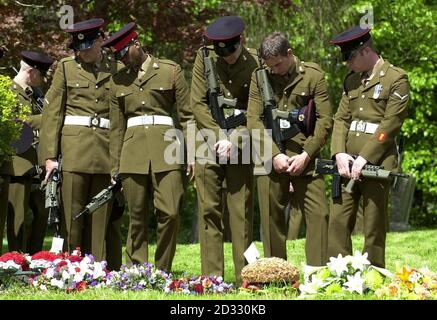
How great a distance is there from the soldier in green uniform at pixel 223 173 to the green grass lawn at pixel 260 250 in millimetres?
1296

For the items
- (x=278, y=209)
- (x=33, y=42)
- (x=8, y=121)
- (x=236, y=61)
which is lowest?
(x=278, y=209)

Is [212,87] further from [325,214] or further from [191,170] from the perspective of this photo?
[325,214]

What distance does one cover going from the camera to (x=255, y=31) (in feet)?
77.9

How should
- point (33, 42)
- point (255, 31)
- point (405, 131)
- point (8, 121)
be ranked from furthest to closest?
1. point (405, 131)
2. point (255, 31)
3. point (33, 42)
4. point (8, 121)

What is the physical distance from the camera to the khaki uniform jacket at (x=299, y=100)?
10062 millimetres

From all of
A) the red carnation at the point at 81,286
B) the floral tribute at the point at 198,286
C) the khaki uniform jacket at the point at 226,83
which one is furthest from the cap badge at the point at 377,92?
the red carnation at the point at 81,286

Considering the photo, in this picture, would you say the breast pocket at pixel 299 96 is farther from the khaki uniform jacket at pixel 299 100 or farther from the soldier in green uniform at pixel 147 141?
the soldier in green uniform at pixel 147 141

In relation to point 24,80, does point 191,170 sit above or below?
below

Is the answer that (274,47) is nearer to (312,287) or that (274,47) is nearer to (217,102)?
(217,102)

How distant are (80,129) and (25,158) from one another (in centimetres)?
194

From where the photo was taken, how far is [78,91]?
11.0m

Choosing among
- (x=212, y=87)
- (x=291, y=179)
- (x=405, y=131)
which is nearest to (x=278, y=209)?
(x=291, y=179)

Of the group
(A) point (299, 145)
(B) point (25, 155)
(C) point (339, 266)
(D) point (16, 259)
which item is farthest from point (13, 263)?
(B) point (25, 155)
